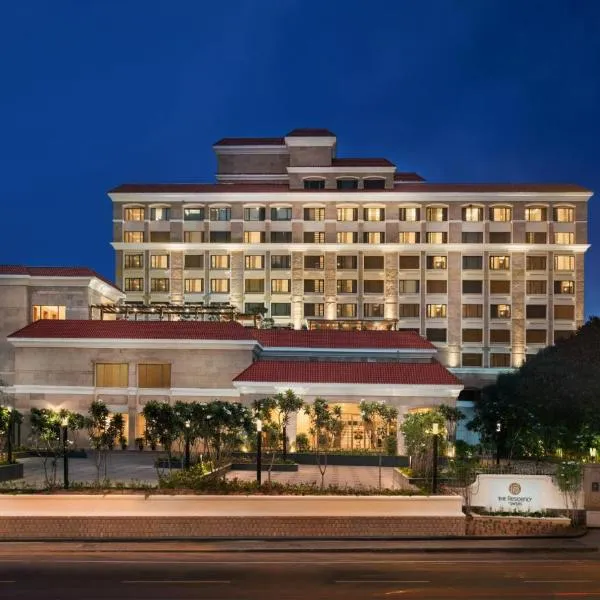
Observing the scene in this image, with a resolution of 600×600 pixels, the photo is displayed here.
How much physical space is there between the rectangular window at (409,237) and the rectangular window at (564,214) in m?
14.8

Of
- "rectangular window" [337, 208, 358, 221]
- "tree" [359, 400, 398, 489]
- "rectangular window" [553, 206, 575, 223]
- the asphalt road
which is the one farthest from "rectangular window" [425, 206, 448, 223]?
the asphalt road

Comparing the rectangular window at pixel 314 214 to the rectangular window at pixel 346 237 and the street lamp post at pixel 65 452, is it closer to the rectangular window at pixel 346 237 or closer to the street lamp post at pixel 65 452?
the rectangular window at pixel 346 237

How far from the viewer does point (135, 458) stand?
152 feet

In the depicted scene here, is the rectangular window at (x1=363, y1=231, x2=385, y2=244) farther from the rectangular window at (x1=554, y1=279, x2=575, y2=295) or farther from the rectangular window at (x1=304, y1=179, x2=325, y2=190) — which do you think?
the rectangular window at (x1=554, y1=279, x2=575, y2=295)

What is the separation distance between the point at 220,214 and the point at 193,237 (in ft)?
12.8

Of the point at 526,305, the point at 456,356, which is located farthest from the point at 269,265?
the point at 526,305

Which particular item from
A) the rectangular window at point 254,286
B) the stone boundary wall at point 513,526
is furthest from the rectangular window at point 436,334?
the stone boundary wall at point 513,526

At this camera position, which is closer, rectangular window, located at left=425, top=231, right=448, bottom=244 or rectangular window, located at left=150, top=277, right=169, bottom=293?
Result: rectangular window, located at left=425, top=231, right=448, bottom=244

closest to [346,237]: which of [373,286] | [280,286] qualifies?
[373,286]

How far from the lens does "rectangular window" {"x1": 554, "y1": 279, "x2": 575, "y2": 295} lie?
88.7 m

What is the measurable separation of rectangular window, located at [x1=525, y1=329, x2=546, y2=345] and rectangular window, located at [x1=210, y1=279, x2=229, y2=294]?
108 ft

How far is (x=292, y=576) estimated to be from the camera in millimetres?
19656

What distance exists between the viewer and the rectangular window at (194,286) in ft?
298

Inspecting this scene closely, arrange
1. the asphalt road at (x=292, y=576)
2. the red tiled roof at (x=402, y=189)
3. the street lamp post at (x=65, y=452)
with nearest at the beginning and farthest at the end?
the asphalt road at (x=292, y=576) → the street lamp post at (x=65, y=452) → the red tiled roof at (x=402, y=189)
